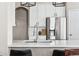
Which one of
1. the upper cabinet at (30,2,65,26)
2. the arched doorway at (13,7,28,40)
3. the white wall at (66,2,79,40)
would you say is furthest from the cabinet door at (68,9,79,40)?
the arched doorway at (13,7,28,40)

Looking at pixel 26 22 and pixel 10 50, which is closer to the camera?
pixel 10 50

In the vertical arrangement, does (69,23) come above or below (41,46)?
above

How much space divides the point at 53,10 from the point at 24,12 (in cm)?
138

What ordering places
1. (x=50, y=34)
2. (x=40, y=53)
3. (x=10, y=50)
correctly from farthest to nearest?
(x=50, y=34) → (x=40, y=53) → (x=10, y=50)

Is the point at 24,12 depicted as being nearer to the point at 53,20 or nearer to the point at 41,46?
the point at 53,20

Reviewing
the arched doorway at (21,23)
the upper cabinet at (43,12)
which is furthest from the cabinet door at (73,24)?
the arched doorway at (21,23)

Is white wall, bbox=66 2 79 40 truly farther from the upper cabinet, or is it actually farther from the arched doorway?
the arched doorway

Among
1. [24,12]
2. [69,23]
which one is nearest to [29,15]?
[24,12]

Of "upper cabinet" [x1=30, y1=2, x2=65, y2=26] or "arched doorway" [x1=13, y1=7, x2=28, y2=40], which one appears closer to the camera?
"upper cabinet" [x1=30, y1=2, x2=65, y2=26]

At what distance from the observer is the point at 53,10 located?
24.2 ft

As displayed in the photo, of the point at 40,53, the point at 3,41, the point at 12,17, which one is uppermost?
the point at 12,17

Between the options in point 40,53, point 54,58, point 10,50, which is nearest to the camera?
point 54,58

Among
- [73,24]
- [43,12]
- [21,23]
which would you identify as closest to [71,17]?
[73,24]

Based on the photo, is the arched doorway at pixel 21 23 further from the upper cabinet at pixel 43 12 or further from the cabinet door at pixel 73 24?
the cabinet door at pixel 73 24
